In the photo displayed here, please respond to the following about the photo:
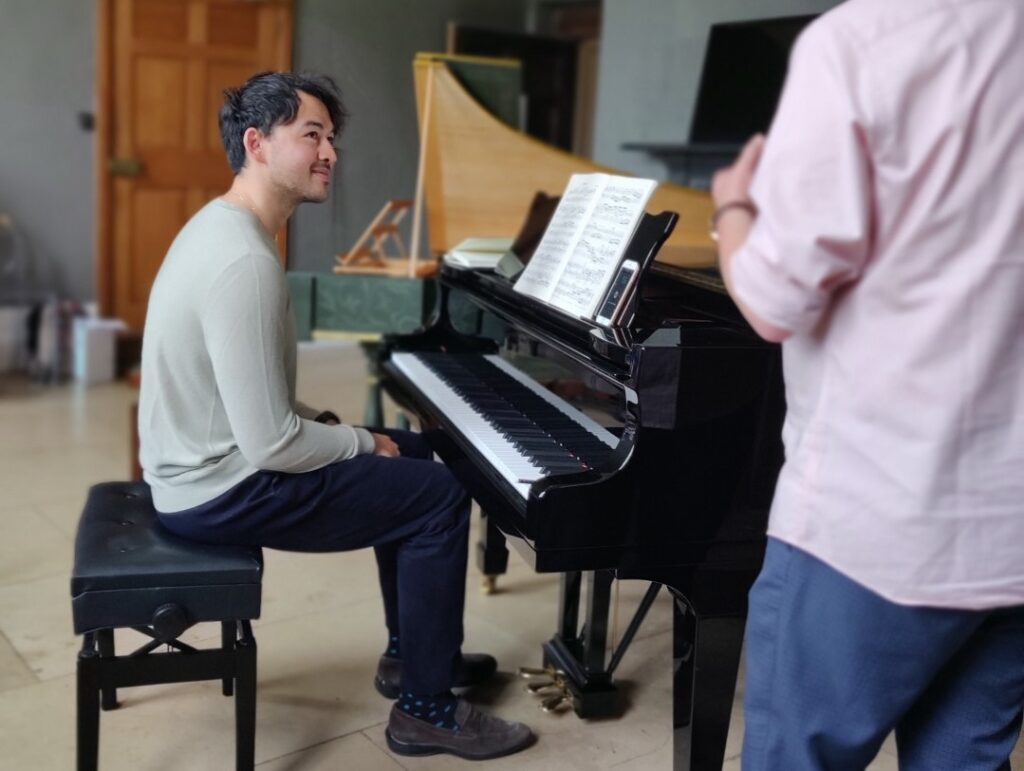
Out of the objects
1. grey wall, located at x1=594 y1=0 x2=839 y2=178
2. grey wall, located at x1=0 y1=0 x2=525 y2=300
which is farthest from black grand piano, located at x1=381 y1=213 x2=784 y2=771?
grey wall, located at x1=0 y1=0 x2=525 y2=300

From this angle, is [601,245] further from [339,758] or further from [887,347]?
[339,758]

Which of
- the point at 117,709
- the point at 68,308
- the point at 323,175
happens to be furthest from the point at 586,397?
the point at 68,308

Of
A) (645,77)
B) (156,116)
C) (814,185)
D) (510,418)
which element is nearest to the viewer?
(814,185)

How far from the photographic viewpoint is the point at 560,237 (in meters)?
2.18

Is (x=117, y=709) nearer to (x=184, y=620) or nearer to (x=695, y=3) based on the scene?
(x=184, y=620)

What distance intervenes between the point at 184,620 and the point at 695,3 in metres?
3.27

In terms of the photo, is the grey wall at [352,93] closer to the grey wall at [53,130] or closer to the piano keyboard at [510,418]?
the grey wall at [53,130]

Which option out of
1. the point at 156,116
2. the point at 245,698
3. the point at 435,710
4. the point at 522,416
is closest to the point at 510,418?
the point at 522,416

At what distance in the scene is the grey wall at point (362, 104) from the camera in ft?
8.62

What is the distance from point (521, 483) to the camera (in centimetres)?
180

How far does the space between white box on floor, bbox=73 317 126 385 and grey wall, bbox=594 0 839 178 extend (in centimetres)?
255

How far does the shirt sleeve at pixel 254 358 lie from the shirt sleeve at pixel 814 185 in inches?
37.4

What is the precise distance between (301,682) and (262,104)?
1.26 metres

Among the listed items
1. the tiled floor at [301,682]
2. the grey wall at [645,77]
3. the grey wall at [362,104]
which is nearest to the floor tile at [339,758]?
the tiled floor at [301,682]
